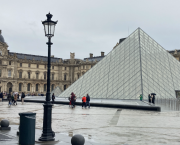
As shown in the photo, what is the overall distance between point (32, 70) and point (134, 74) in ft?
199

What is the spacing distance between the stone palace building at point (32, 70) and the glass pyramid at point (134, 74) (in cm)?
→ 4818

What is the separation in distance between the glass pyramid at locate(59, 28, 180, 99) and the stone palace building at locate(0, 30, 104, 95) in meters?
48.2

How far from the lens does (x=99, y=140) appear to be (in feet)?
24.6

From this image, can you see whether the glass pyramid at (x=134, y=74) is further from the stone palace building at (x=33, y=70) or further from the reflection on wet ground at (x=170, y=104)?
the stone palace building at (x=33, y=70)

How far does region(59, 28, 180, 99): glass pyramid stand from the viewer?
99.6 feet

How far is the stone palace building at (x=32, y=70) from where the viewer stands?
261 feet

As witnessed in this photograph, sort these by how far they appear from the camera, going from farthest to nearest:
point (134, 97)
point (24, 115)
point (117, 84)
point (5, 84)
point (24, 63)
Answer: point (24, 63), point (5, 84), point (117, 84), point (134, 97), point (24, 115)

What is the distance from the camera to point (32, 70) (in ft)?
286

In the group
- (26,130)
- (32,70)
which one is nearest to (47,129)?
(26,130)

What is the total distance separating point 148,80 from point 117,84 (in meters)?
3.81

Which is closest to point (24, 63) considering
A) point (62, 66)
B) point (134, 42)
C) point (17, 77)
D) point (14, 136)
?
point (17, 77)

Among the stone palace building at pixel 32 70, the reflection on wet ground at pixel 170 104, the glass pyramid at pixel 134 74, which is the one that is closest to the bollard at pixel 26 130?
the reflection on wet ground at pixel 170 104

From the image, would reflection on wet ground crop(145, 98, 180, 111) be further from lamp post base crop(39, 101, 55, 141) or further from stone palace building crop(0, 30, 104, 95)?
stone palace building crop(0, 30, 104, 95)

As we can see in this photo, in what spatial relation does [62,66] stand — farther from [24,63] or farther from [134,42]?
[134,42]
